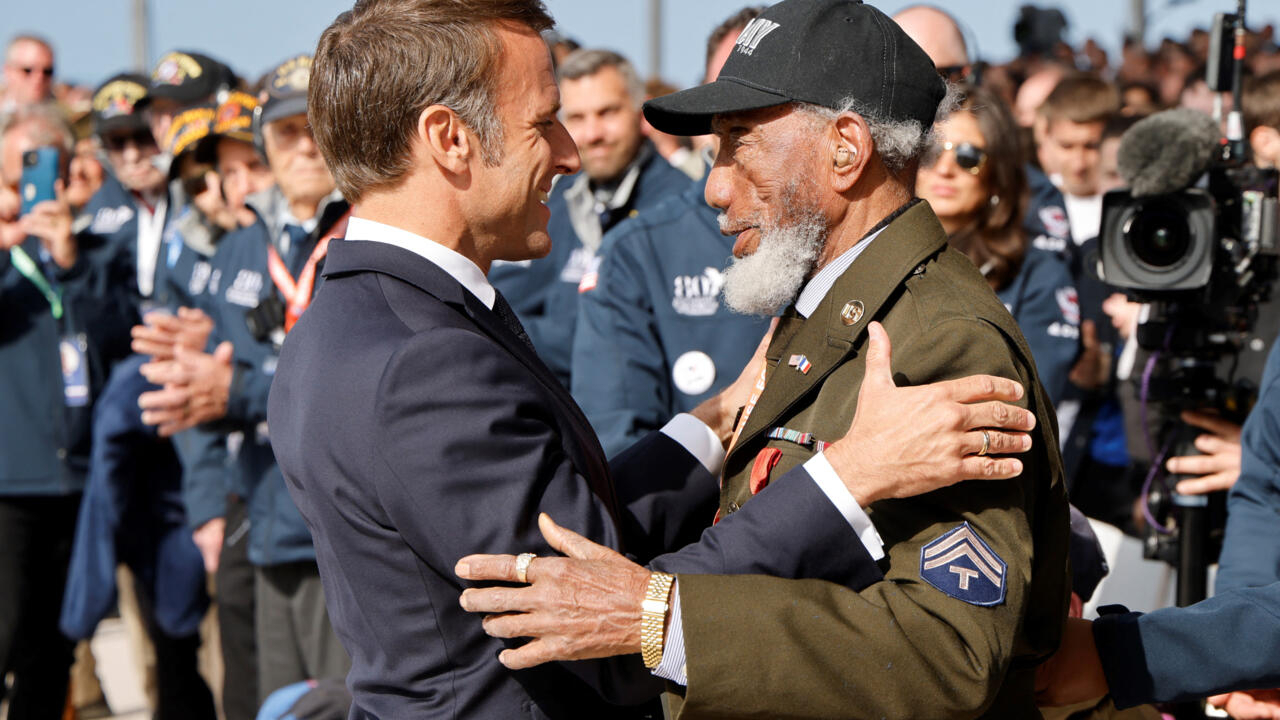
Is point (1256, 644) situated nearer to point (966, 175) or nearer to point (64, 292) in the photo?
point (966, 175)

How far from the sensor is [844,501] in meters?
1.91

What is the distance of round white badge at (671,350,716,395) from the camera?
3846 millimetres

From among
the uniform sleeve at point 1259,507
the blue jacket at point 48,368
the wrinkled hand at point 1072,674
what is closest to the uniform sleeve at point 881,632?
the wrinkled hand at point 1072,674

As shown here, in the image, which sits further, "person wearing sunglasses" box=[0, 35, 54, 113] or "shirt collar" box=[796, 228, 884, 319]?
"person wearing sunglasses" box=[0, 35, 54, 113]

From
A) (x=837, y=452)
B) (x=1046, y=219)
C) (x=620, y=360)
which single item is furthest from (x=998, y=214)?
(x=837, y=452)

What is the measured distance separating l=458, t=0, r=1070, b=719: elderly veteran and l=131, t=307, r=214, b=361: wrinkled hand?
2.67 m

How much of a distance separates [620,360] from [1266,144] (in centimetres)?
225

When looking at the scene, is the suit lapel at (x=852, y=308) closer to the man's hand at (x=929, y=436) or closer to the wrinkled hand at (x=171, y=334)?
the man's hand at (x=929, y=436)

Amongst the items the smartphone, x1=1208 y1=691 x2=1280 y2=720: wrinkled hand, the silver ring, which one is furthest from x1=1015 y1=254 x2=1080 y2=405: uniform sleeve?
the smartphone

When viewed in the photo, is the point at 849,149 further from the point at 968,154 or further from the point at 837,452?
the point at 968,154

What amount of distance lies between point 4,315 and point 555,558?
427 centimetres

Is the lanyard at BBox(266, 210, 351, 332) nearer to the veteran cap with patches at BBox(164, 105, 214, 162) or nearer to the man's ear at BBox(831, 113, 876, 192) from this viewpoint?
the veteran cap with patches at BBox(164, 105, 214, 162)

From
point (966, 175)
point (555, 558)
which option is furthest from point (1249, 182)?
point (555, 558)

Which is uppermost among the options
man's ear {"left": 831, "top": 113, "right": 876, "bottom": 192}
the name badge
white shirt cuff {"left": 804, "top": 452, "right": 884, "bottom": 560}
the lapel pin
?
man's ear {"left": 831, "top": 113, "right": 876, "bottom": 192}
